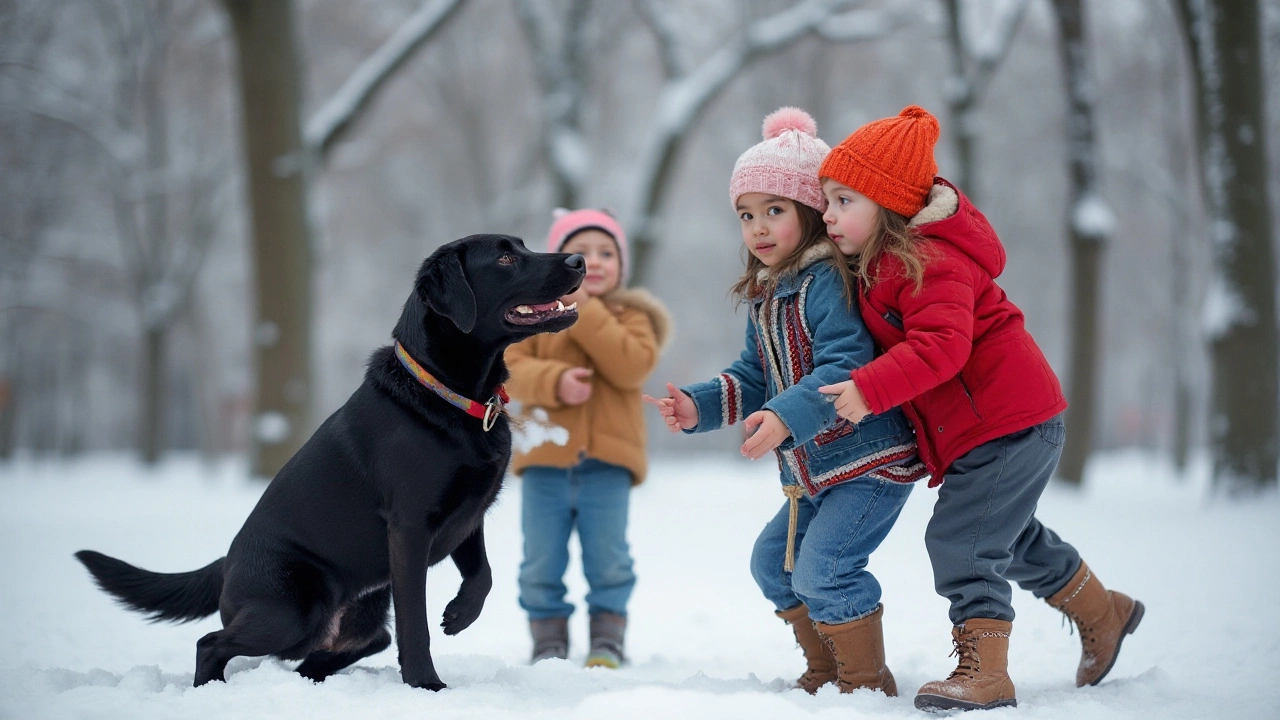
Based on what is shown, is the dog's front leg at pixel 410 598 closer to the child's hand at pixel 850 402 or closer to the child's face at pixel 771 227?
the child's hand at pixel 850 402

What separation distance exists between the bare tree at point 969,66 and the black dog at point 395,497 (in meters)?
8.85

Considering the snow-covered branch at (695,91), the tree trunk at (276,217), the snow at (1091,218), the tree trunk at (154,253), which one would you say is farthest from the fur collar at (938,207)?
the tree trunk at (154,253)

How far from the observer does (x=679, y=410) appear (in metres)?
3.13

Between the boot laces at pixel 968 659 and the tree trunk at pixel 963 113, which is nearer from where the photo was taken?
→ the boot laces at pixel 968 659

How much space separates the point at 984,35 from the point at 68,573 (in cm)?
1118

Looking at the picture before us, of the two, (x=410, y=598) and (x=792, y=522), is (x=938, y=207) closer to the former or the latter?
(x=792, y=522)

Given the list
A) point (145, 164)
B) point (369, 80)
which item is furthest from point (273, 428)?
point (145, 164)

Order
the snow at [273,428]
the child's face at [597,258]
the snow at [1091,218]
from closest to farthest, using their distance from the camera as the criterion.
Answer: the child's face at [597,258] < the snow at [273,428] < the snow at [1091,218]

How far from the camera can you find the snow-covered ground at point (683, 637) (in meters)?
2.55

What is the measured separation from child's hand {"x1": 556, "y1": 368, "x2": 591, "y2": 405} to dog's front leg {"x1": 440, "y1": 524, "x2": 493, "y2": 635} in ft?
2.91

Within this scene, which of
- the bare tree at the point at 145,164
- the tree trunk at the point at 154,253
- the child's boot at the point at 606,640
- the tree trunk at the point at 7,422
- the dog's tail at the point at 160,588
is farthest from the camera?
the tree trunk at the point at 7,422

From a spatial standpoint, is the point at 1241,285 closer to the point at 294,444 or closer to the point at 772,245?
the point at 772,245

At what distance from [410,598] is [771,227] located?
1.62 metres

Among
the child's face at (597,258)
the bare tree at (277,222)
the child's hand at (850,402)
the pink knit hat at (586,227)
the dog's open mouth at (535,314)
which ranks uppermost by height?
the bare tree at (277,222)
